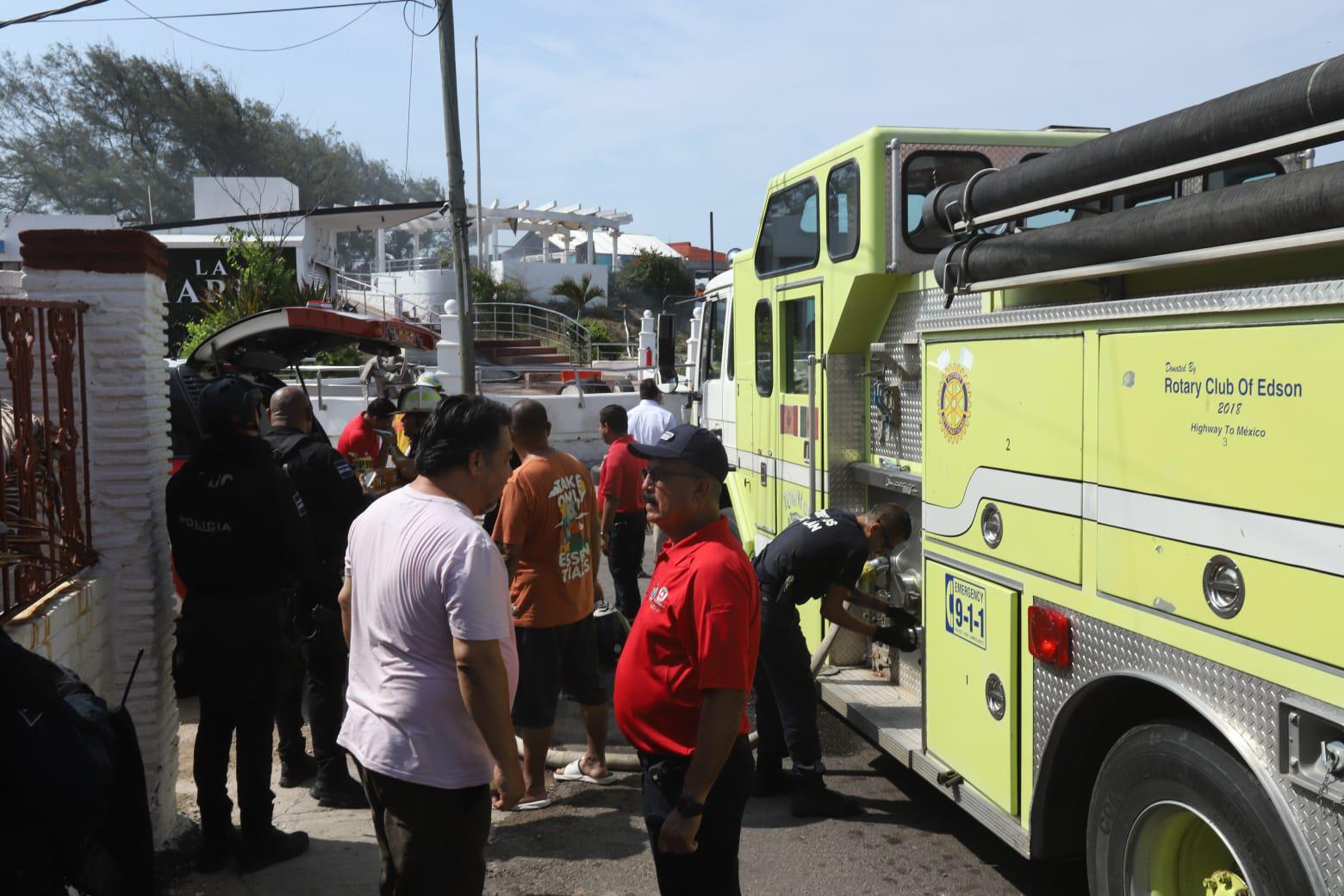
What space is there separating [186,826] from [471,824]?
2521 millimetres

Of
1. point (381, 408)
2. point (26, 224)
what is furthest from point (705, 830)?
point (26, 224)

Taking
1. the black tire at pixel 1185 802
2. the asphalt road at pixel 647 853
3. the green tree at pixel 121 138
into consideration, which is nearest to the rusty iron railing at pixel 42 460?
the asphalt road at pixel 647 853

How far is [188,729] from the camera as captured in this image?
6.13 meters

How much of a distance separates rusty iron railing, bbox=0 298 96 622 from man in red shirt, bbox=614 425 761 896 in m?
2.14

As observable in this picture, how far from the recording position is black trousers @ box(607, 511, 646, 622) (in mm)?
7996

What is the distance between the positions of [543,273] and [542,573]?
42111mm

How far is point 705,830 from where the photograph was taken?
292cm

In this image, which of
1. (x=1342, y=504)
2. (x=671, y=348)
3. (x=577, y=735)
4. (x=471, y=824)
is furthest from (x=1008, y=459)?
(x=671, y=348)

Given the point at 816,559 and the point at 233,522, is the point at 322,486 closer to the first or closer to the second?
the point at 233,522

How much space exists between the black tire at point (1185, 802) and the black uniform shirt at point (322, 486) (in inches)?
138

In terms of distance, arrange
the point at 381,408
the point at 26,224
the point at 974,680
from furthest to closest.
Result: 1. the point at 26,224
2. the point at 381,408
3. the point at 974,680

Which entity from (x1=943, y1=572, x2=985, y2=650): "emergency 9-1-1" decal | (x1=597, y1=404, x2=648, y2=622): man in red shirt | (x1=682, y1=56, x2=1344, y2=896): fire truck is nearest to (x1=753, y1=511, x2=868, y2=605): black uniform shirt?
(x1=682, y1=56, x2=1344, y2=896): fire truck

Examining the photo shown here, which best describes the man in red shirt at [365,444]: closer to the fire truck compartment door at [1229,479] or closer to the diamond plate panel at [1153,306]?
the diamond plate panel at [1153,306]

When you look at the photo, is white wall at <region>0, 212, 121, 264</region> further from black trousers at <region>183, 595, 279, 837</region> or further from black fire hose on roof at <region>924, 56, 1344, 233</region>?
black fire hose on roof at <region>924, 56, 1344, 233</region>
